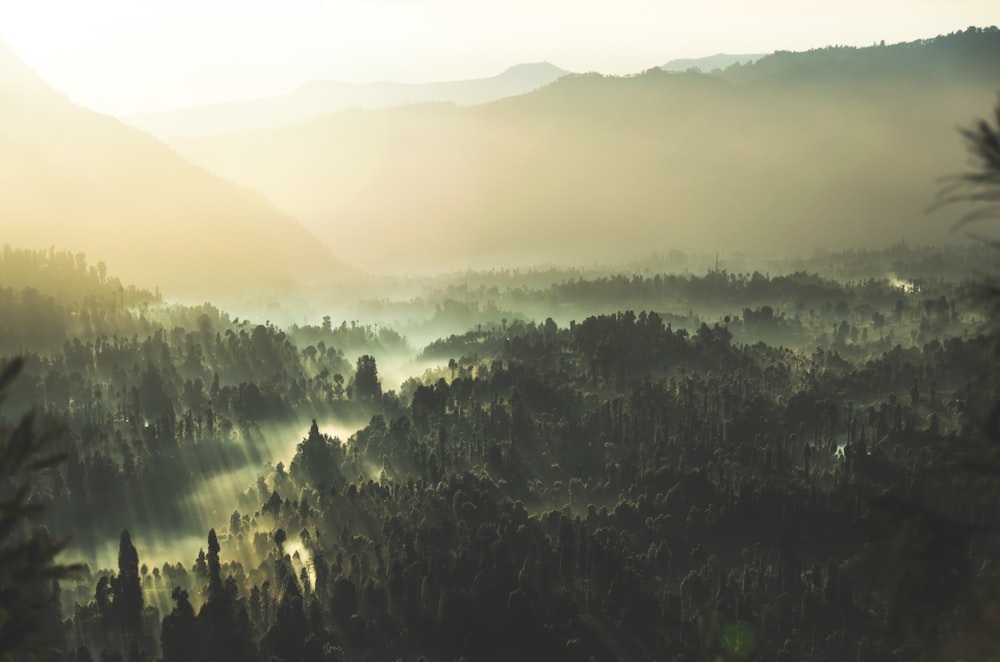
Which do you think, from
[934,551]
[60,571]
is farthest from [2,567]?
[934,551]

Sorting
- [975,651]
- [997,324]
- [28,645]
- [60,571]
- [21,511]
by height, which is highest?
[997,324]

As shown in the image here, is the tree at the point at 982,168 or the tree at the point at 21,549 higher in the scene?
the tree at the point at 982,168

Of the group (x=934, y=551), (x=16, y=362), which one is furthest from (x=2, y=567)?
(x=934, y=551)

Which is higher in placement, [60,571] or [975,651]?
[60,571]

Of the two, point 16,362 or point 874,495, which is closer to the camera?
point 16,362

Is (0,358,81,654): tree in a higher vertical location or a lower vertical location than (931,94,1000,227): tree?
lower

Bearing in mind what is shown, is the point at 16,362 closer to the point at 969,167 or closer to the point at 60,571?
the point at 60,571

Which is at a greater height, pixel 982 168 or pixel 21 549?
pixel 982 168
